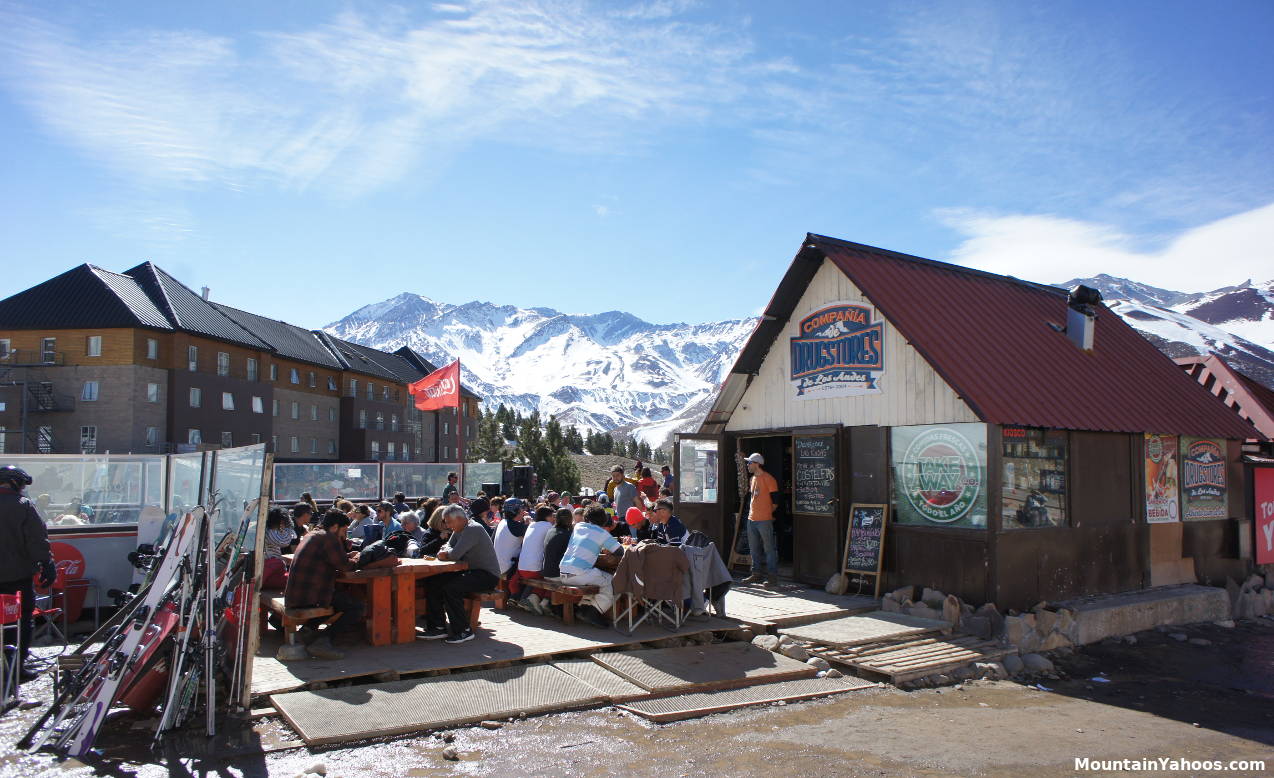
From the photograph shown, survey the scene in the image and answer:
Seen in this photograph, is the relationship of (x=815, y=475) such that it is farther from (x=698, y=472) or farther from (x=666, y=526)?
(x=666, y=526)

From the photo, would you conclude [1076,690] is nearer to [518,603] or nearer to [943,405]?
[943,405]

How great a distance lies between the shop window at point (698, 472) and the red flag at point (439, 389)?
9.06 metres

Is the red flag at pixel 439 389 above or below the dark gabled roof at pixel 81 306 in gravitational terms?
below

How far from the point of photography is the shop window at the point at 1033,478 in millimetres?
10219

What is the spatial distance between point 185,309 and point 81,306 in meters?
5.04

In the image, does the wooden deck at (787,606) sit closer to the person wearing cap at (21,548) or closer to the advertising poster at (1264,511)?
the person wearing cap at (21,548)

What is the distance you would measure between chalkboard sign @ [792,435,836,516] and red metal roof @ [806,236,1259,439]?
2.05 meters

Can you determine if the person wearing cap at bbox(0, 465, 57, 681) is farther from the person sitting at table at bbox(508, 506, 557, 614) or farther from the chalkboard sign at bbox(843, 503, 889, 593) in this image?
the chalkboard sign at bbox(843, 503, 889, 593)

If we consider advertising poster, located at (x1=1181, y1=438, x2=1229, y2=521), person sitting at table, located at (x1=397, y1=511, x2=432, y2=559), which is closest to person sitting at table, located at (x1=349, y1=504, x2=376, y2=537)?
person sitting at table, located at (x1=397, y1=511, x2=432, y2=559)

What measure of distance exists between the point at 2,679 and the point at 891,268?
424 inches

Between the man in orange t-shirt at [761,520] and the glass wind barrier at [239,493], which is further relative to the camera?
the man in orange t-shirt at [761,520]

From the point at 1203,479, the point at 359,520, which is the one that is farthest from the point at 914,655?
the point at 359,520

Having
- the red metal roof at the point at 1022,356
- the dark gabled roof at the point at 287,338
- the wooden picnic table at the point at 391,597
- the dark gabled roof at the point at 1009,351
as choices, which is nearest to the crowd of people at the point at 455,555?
the wooden picnic table at the point at 391,597

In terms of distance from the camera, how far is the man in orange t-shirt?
12055 millimetres
